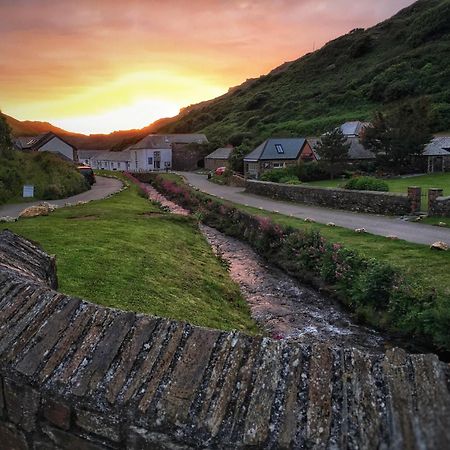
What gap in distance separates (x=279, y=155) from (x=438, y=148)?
17848mm

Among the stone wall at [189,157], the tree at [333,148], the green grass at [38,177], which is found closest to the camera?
the green grass at [38,177]

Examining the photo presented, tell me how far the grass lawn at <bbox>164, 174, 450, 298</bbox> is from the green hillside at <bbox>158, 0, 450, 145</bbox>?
51.7 meters

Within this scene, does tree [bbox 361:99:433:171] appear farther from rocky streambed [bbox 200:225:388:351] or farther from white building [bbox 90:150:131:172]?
white building [bbox 90:150:131:172]

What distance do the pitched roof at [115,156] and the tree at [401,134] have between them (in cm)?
7250

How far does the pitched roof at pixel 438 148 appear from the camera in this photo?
1719 inches

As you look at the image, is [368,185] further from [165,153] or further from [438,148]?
[165,153]

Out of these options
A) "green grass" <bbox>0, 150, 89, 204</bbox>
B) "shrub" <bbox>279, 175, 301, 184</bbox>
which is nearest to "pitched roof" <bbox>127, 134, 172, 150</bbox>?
"green grass" <bbox>0, 150, 89, 204</bbox>

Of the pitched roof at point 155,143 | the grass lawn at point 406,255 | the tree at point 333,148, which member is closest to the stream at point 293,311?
the grass lawn at point 406,255

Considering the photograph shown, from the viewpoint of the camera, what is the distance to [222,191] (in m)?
46.1

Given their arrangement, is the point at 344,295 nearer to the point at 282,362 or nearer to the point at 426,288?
the point at 426,288

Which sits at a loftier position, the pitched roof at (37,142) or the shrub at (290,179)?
the pitched roof at (37,142)

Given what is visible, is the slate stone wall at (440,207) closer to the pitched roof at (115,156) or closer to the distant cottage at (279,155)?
the distant cottage at (279,155)

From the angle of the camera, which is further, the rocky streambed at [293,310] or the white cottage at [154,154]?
the white cottage at [154,154]

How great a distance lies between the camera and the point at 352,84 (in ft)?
359
